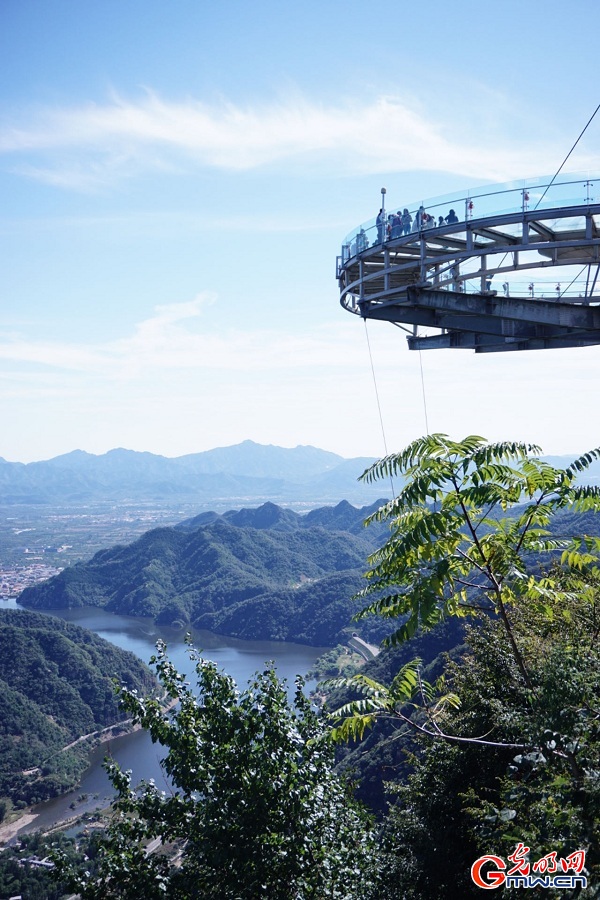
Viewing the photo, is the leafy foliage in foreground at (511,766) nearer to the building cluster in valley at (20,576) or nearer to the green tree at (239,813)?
the green tree at (239,813)

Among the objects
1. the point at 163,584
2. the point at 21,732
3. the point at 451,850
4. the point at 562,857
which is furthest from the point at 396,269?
the point at 163,584

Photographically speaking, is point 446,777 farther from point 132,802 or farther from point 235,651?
point 235,651

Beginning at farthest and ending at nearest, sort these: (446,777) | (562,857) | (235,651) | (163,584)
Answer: (163,584), (235,651), (446,777), (562,857)

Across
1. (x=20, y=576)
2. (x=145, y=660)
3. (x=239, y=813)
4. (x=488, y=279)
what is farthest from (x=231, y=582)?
(x=239, y=813)

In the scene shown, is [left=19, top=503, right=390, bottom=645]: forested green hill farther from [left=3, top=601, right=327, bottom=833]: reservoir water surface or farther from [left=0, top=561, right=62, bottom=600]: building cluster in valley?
[left=0, top=561, right=62, bottom=600]: building cluster in valley

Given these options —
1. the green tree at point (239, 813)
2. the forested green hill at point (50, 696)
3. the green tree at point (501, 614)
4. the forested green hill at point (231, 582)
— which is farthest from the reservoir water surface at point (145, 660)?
the green tree at point (501, 614)

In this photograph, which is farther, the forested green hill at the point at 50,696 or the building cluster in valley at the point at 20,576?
the building cluster in valley at the point at 20,576
